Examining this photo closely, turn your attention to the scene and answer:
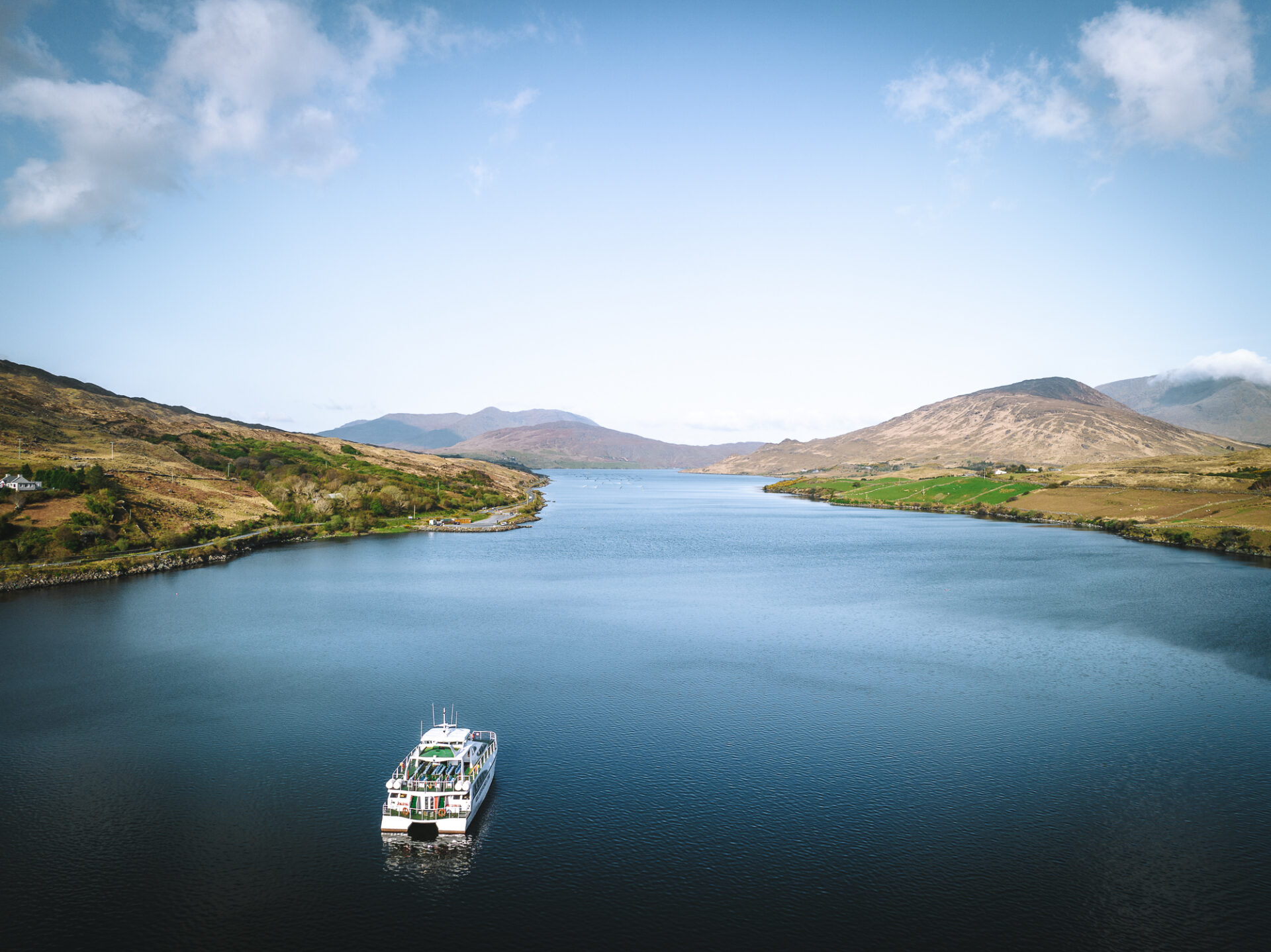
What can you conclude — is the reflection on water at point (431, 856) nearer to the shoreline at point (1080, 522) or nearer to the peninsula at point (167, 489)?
the peninsula at point (167, 489)

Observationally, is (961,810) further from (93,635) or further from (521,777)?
(93,635)

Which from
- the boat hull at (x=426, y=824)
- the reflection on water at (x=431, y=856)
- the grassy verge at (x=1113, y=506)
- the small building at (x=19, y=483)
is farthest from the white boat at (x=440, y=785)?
the grassy verge at (x=1113, y=506)

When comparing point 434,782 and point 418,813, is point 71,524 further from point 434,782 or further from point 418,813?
point 418,813

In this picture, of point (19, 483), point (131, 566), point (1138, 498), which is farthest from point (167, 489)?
point (1138, 498)

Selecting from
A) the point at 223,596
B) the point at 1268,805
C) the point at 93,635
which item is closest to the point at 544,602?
the point at 223,596

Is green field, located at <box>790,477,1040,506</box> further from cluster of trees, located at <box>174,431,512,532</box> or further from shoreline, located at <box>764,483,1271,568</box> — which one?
cluster of trees, located at <box>174,431,512,532</box>

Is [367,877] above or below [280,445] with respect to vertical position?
below
